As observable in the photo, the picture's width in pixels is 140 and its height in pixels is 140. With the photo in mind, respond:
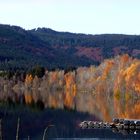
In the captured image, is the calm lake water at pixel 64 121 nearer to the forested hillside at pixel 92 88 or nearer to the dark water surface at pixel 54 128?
the dark water surface at pixel 54 128

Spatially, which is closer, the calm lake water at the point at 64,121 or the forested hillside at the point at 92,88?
the calm lake water at the point at 64,121

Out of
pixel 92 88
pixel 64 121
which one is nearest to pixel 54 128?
pixel 64 121

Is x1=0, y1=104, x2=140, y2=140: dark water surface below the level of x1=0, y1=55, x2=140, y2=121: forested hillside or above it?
above

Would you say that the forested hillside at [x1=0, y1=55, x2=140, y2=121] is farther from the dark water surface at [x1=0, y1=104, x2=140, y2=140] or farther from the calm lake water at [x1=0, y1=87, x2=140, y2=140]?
the dark water surface at [x1=0, y1=104, x2=140, y2=140]

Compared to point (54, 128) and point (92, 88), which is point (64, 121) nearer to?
point (54, 128)

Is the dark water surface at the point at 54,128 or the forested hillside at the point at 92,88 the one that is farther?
the forested hillside at the point at 92,88

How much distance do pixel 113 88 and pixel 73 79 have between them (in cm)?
2919

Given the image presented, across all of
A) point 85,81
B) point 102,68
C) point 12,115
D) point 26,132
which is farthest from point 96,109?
point 85,81

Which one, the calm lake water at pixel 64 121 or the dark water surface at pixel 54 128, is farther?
the calm lake water at pixel 64 121

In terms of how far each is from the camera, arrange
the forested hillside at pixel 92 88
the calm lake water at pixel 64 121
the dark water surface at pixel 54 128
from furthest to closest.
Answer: the forested hillside at pixel 92 88 < the calm lake water at pixel 64 121 < the dark water surface at pixel 54 128

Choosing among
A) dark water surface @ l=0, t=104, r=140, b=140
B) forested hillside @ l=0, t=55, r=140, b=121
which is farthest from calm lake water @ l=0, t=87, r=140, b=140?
forested hillside @ l=0, t=55, r=140, b=121

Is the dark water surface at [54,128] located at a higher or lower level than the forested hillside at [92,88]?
higher

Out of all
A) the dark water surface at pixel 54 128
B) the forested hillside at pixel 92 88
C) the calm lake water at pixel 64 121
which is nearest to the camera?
the dark water surface at pixel 54 128

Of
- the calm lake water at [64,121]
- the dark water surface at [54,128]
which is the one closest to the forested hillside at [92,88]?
the calm lake water at [64,121]
